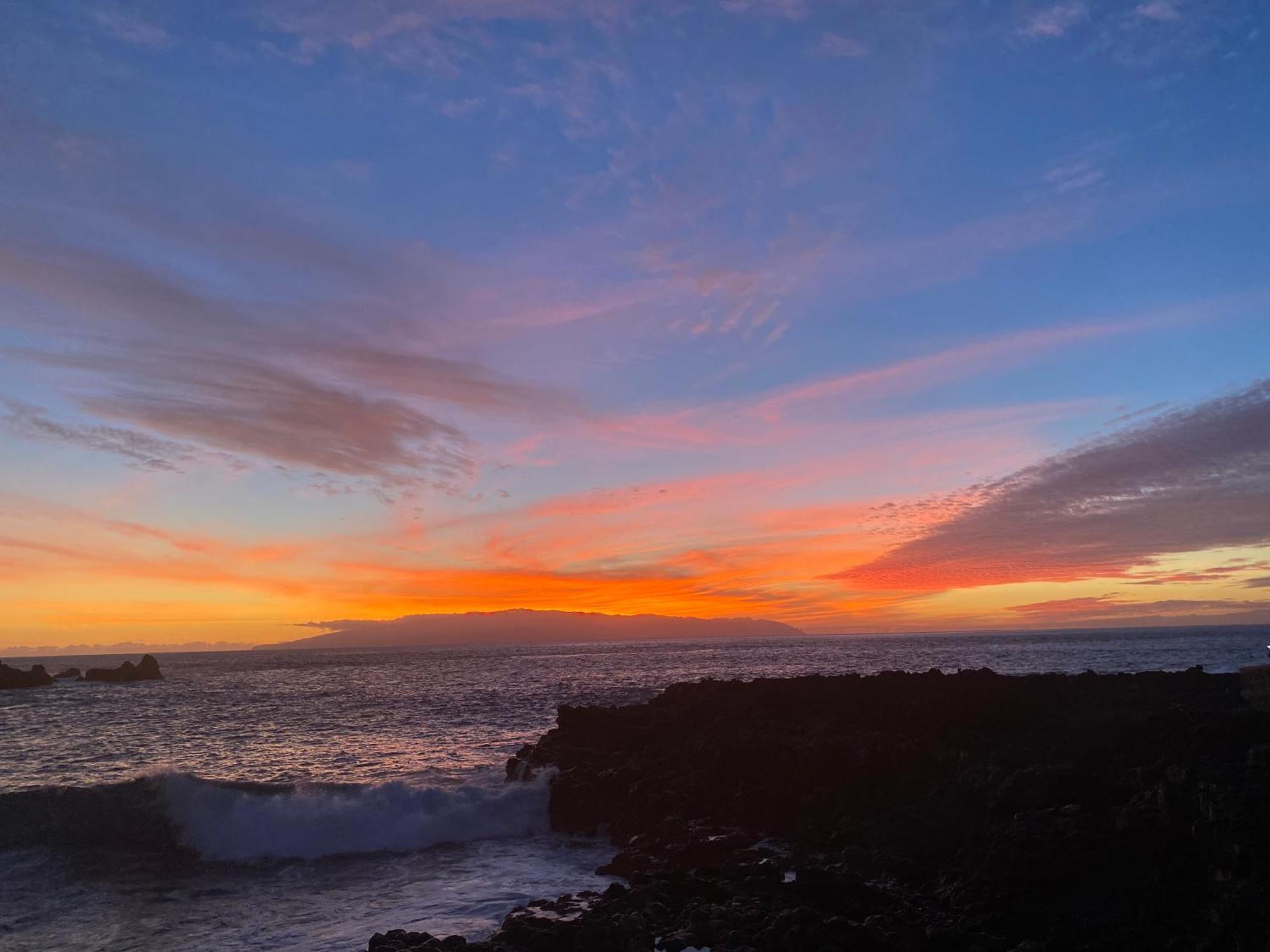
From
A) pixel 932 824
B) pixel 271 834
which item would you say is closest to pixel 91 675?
pixel 271 834

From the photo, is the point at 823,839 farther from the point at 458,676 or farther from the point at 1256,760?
the point at 458,676

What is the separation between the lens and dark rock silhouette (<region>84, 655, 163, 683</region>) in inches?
3563

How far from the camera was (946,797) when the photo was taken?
17.0 m

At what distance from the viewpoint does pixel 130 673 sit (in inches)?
3573

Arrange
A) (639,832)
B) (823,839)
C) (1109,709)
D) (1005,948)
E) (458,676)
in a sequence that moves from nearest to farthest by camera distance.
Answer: (1005,948)
(823,839)
(639,832)
(1109,709)
(458,676)

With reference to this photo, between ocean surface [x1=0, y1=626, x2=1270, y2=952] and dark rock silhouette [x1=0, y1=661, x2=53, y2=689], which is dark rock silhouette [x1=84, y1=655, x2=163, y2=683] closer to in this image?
dark rock silhouette [x1=0, y1=661, x2=53, y2=689]

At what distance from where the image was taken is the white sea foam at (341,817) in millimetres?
20203

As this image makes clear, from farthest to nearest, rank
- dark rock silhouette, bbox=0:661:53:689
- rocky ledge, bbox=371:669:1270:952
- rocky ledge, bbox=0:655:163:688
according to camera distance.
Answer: rocky ledge, bbox=0:655:163:688 → dark rock silhouette, bbox=0:661:53:689 → rocky ledge, bbox=371:669:1270:952

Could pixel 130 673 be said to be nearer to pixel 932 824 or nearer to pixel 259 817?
pixel 259 817

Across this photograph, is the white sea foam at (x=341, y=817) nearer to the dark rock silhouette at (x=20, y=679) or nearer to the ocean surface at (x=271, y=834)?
the ocean surface at (x=271, y=834)

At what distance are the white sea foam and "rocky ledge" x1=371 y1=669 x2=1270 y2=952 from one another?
1622mm

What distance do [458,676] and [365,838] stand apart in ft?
199

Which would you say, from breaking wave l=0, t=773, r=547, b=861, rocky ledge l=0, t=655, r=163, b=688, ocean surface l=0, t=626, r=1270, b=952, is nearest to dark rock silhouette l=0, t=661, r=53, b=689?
rocky ledge l=0, t=655, r=163, b=688

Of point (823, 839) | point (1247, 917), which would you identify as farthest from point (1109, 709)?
point (1247, 917)
